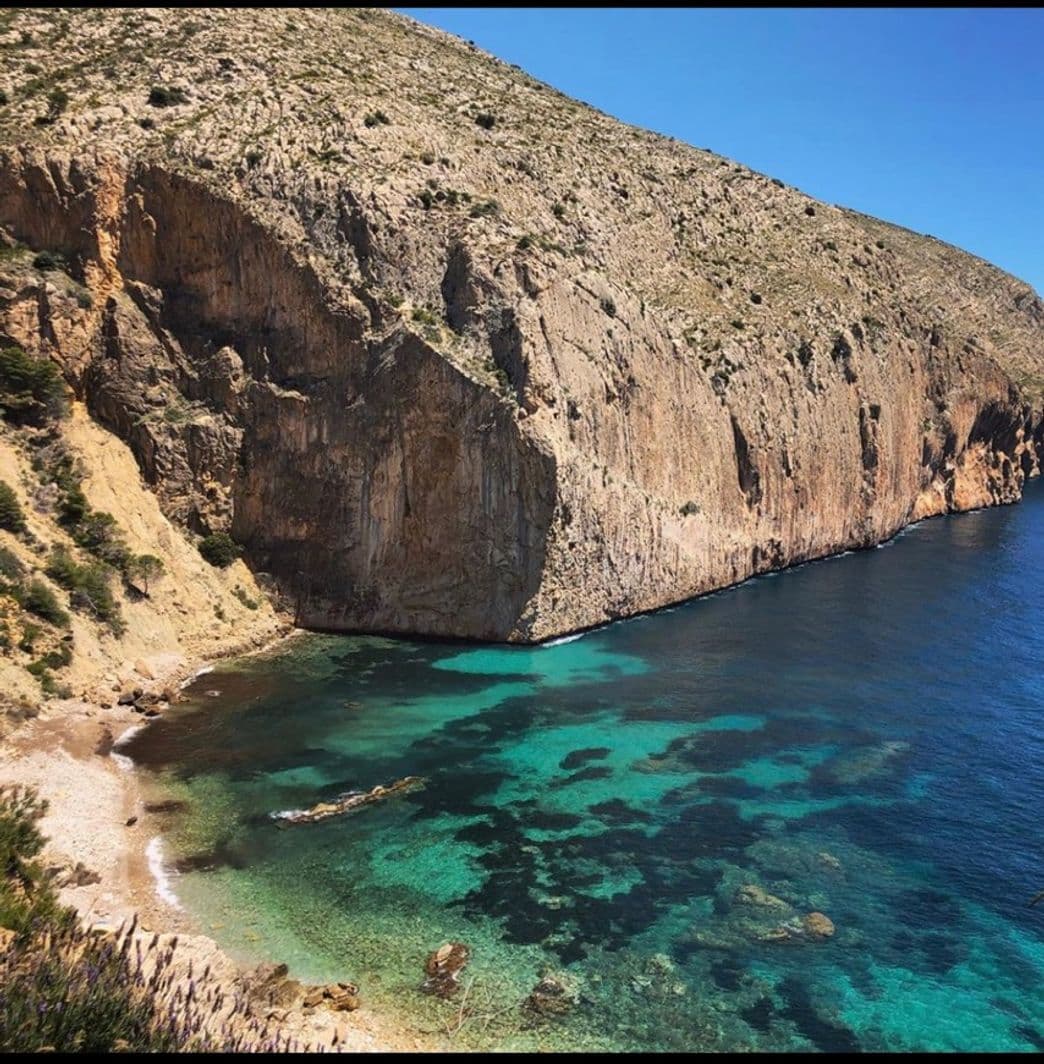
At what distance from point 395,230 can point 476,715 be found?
2511cm

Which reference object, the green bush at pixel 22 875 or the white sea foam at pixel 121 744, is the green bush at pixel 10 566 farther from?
the green bush at pixel 22 875

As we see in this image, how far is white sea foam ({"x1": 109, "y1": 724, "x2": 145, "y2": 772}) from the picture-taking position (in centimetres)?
2917

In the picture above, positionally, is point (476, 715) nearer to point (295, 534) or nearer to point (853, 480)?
point (295, 534)

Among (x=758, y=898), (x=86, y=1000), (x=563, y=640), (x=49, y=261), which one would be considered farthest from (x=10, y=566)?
(x=758, y=898)

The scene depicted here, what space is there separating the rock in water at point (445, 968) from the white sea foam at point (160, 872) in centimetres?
665

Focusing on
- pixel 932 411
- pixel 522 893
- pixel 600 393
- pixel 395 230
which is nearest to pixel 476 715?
pixel 522 893

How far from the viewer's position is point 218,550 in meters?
42.9

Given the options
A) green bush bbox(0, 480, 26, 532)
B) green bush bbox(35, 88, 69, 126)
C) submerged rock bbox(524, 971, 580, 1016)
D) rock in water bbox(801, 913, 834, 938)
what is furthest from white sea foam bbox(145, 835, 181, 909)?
green bush bbox(35, 88, 69, 126)

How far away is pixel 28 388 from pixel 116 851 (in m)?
24.5

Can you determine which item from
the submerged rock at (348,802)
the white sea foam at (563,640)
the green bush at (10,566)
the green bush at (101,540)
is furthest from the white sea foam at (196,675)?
the white sea foam at (563,640)

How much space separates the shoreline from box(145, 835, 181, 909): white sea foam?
0.09 ft

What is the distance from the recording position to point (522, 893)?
22.7 meters

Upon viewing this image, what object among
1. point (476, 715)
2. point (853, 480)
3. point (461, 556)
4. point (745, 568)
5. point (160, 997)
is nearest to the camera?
point (160, 997)

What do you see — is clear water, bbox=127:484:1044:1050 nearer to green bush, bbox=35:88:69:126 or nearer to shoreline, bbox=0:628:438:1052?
shoreline, bbox=0:628:438:1052
